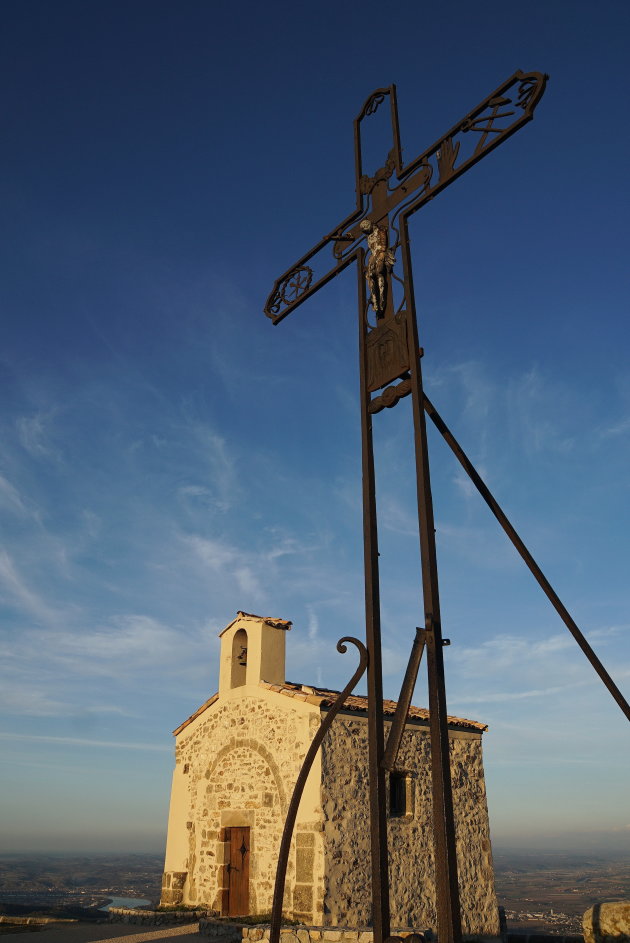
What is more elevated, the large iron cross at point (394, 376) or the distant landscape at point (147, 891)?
the large iron cross at point (394, 376)

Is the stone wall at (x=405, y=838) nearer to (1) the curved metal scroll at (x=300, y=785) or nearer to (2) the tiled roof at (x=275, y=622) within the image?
(2) the tiled roof at (x=275, y=622)

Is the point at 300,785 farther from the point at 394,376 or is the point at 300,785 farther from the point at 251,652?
the point at 251,652

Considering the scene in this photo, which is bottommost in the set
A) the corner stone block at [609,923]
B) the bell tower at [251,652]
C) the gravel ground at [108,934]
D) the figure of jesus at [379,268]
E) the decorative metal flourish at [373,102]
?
the gravel ground at [108,934]

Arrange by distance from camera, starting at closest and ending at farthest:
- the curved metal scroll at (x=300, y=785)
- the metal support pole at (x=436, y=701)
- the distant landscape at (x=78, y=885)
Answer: the metal support pole at (x=436, y=701), the curved metal scroll at (x=300, y=785), the distant landscape at (x=78, y=885)

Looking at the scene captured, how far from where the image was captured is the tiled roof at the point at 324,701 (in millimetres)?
11404

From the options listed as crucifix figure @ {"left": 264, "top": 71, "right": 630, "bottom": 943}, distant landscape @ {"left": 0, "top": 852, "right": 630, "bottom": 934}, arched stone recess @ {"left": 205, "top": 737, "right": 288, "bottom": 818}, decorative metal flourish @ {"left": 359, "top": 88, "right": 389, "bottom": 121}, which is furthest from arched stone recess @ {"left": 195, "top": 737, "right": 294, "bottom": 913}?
decorative metal flourish @ {"left": 359, "top": 88, "right": 389, "bottom": 121}

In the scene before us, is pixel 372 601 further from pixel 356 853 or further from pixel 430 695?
pixel 356 853

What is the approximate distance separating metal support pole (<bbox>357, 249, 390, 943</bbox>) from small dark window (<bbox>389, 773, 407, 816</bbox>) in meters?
8.51

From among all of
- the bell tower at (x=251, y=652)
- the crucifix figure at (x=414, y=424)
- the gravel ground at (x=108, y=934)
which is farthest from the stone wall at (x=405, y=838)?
the crucifix figure at (x=414, y=424)

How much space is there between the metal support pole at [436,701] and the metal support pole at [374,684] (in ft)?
1.15

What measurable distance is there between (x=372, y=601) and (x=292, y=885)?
8722 millimetres

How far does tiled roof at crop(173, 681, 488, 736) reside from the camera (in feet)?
37.4

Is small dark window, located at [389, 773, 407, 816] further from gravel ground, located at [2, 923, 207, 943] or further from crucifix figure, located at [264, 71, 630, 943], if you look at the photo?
crucifix figure, located at [264, 71, 630, 943]

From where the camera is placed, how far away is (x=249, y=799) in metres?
11.8
